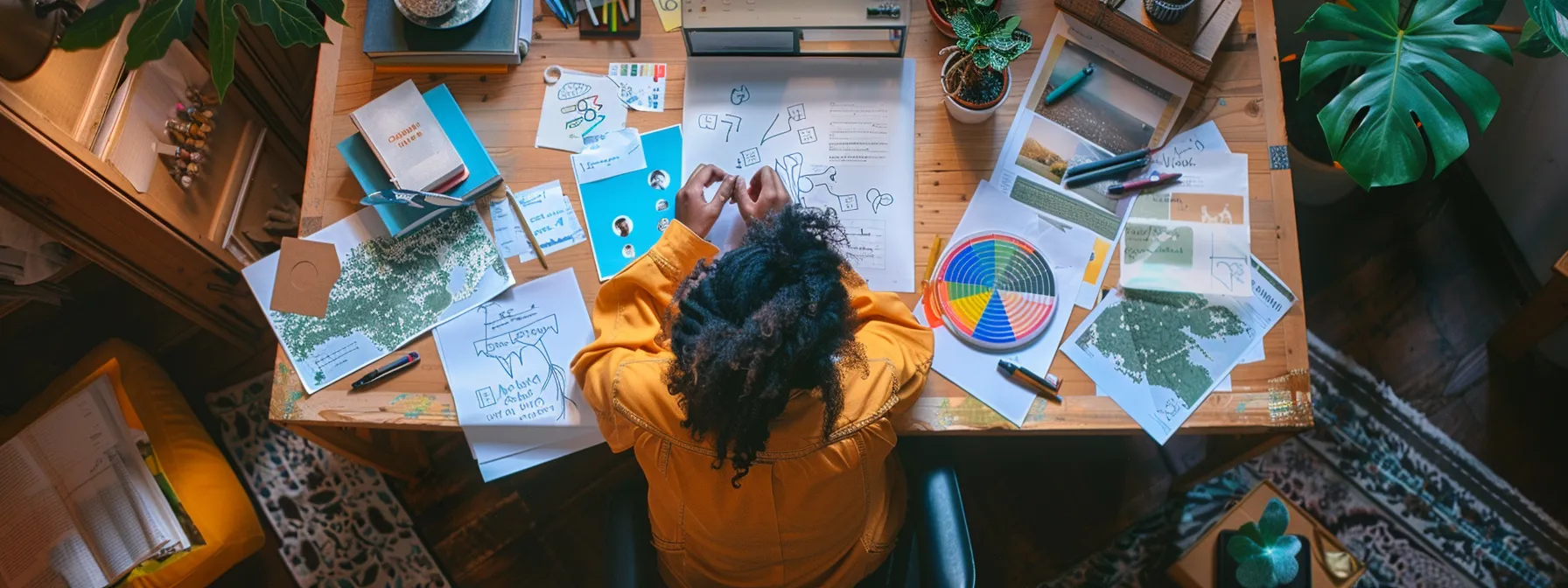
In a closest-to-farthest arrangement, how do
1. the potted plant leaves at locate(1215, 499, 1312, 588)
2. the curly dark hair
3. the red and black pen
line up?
the curly dark hair, the red and black pen, the potted plant leaves at locate(1215, 499, 1312, 588)

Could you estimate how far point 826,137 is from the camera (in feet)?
3.93

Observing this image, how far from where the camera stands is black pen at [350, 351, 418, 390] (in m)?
1.13

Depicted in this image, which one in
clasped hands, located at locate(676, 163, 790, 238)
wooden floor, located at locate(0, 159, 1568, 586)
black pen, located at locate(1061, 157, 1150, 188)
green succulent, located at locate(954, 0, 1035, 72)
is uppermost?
green succulent, located at locate(954, 0, 1035, 72)

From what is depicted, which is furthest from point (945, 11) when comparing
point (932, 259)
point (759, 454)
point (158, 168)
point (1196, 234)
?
point (158, 168)

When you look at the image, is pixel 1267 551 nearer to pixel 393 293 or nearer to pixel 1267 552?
pixel 1267 552

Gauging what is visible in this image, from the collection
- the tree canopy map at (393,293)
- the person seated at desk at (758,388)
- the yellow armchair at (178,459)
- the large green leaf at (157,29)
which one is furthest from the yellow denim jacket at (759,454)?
the yellow armchair at (178,459)

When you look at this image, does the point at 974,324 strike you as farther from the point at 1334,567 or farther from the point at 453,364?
the point at 1334,567

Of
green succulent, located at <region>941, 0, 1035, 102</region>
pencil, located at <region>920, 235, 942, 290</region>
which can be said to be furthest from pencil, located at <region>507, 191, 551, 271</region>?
green succulent, located at <region>941, 0, 1035, 102</region>

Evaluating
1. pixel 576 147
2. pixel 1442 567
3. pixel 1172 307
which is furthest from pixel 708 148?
pixel 1442 567

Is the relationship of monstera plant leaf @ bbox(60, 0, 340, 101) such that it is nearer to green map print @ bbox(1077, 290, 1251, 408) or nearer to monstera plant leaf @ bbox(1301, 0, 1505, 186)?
green map print @ bbox(1077, 290, 1251, 408)

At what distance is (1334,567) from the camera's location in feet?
4.70

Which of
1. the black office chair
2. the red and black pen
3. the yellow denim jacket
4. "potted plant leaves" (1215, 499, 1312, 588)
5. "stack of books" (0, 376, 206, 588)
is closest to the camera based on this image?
the yellow denim jacket

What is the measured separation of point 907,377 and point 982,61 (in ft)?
1.38

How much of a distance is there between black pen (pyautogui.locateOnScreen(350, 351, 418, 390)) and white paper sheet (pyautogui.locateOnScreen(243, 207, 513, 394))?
19 mm
